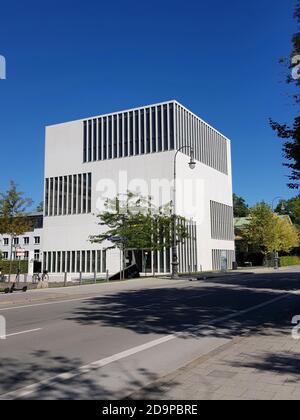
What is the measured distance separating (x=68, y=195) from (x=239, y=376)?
2219 inches

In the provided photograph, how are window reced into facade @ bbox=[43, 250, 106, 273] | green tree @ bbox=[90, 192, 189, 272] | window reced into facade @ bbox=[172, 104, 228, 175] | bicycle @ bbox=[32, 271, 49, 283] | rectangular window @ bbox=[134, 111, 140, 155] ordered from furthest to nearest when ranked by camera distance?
window reced into facade @ bbox=[43, 250, 106, 273]
rectangular window @ bbox=[134, 111, 140, 155]
window reced into facade @ bbox=[172, 104, 228, 175]
green tree @ bbox=[90, 192, 189, 272]
bicycle @ bbox=[32, 271, 49, 283]

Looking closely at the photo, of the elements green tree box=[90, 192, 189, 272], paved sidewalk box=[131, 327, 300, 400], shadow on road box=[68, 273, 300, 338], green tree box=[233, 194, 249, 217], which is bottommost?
paved sidewalk box=[131, 327, 300, 400]

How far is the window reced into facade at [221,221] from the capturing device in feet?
210

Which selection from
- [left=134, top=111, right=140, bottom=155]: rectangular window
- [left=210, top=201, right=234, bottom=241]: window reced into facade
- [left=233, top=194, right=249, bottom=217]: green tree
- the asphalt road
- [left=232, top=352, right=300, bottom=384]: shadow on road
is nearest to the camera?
the asphalt road

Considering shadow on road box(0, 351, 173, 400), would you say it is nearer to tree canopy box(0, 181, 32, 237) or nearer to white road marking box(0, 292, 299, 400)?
white road marking box(0, 292, 299, 400)

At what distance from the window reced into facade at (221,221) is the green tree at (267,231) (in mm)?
2720

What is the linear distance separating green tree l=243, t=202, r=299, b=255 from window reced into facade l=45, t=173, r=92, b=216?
23506 mm

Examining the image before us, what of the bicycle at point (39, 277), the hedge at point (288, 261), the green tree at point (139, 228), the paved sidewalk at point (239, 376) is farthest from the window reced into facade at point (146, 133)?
the paved sidewalk at point (239, 376)

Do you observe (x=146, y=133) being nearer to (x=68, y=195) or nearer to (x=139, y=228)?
(x=68, y=195)

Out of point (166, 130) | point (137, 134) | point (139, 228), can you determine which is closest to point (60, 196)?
point (137, 134)

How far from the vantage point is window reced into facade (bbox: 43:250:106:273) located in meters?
56.8

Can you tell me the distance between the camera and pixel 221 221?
67000 millimetres

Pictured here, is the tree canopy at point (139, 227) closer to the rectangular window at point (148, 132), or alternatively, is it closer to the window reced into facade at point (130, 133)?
the rectangular window at point (148, 132)

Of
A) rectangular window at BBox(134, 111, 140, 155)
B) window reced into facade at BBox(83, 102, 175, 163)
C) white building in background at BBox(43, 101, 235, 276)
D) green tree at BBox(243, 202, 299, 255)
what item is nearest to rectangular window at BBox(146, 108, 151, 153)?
window reced into facade at BBox(83, 102, 175, 163)
